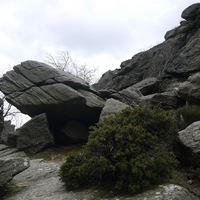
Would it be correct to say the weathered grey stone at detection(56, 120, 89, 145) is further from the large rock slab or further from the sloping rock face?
the sloping rock face

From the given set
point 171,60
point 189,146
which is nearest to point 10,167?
point 189,146

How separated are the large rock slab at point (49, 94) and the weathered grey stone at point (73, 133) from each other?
433mm

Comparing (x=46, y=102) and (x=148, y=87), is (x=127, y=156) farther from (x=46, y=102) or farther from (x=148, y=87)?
(x=148, y=87)

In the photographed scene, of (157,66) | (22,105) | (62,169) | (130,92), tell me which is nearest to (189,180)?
(62,169)

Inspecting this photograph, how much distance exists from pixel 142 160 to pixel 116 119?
1.92 meters

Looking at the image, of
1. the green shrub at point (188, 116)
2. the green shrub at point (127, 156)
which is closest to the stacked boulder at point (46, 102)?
the green shrub at point (188, 116)

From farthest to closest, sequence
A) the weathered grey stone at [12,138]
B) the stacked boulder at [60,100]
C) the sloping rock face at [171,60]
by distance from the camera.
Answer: the sloping rock face at [171,60], the weathered grey stone at [12,138], the stacked boulder at [60,100]

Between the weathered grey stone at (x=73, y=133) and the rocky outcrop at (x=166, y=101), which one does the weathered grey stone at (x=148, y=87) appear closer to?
the rocky outcrop at (x=166, y=101)

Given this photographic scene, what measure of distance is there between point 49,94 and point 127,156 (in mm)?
8813

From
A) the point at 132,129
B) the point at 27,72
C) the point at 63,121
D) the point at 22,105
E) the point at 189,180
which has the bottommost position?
the point at 189,180

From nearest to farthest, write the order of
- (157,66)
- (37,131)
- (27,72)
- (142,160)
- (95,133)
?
(142,160) → (95,133) → (37,131) → (27,72) → (157,66)

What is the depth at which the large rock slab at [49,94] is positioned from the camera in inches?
580

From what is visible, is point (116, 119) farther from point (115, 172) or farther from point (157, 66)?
point (157, 66)

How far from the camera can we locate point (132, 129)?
7477mm
